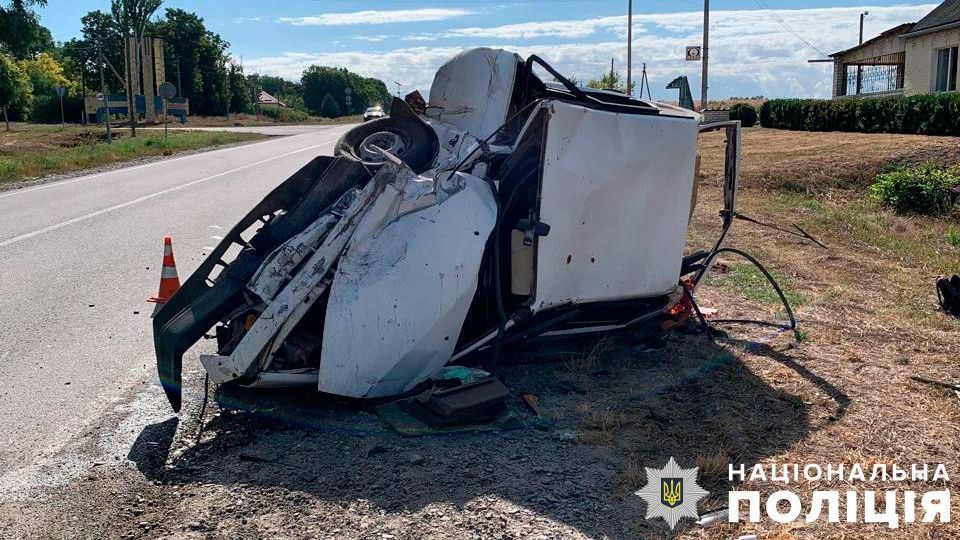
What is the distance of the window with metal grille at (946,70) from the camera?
27797mm

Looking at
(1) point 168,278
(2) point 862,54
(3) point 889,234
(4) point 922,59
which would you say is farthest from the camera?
(2) point 862,54

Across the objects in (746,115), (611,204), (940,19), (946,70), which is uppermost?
(940,19)

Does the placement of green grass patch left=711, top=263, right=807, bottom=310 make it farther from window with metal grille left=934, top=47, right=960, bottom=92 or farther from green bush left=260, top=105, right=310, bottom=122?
green bush left=260, top=105, right=310, bottom=122

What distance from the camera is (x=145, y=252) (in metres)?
8.70

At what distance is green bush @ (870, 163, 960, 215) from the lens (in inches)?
478

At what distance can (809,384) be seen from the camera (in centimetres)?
486

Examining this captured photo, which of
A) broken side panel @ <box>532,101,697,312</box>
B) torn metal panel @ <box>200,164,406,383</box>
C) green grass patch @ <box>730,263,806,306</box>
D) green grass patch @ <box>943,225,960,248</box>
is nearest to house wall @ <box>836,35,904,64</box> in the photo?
green grass patch @ <box>943,225,960,248</box>

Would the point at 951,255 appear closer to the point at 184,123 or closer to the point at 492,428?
the point at 492,428

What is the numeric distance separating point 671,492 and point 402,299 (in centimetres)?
153

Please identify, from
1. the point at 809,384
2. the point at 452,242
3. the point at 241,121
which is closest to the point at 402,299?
the point at 452,242

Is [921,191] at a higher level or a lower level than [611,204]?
lower

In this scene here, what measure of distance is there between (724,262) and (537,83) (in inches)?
152

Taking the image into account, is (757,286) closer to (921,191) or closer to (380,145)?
(380,145)

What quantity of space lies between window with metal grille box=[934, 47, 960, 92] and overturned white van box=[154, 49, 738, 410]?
27071 millimetres
